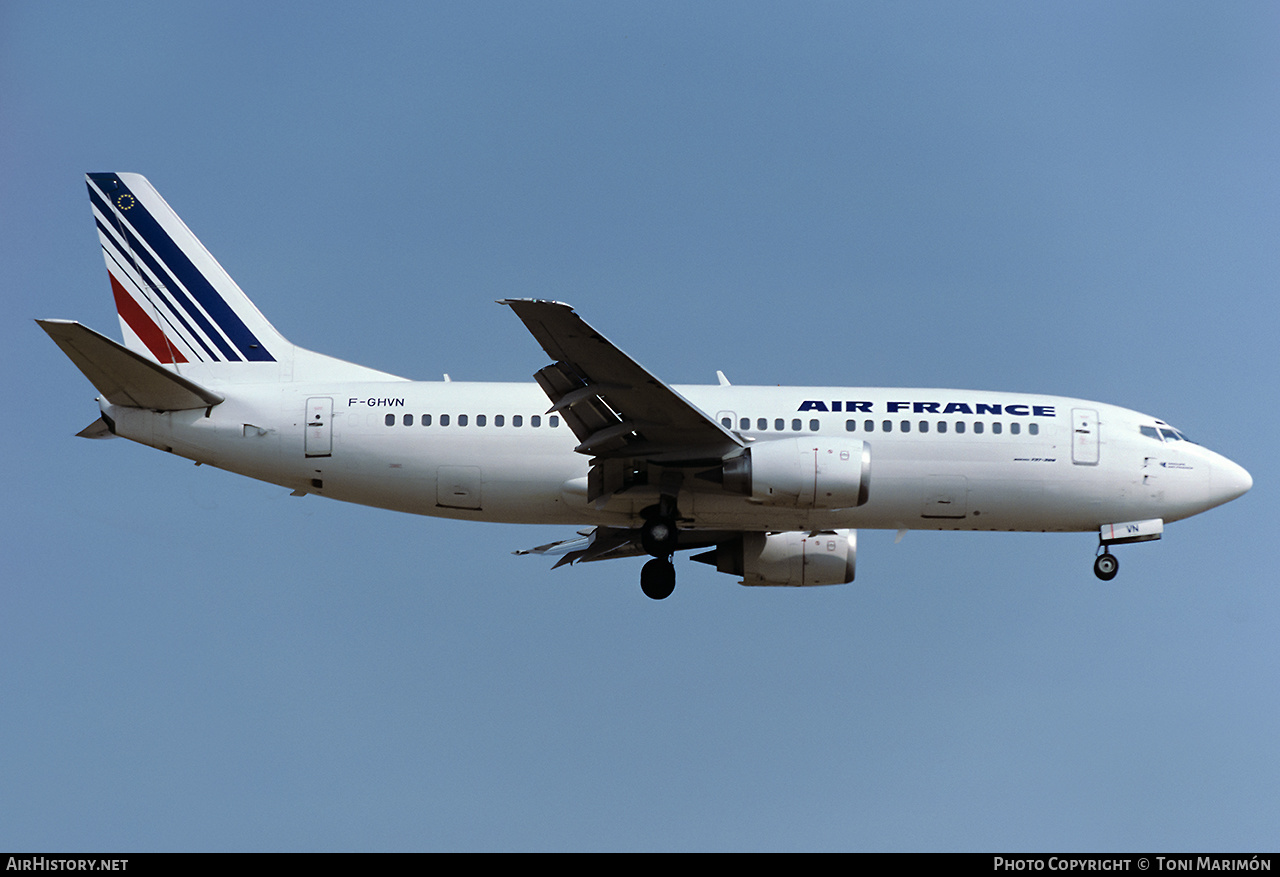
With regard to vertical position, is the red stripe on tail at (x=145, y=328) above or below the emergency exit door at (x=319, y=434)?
above

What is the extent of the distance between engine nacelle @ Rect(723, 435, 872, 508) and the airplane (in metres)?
0.04

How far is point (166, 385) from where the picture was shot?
85.8 feet

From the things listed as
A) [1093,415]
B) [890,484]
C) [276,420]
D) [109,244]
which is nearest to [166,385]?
[276,420]

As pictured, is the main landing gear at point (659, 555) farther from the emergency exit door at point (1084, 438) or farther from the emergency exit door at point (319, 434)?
the emergency exit door at point (1084, 438)

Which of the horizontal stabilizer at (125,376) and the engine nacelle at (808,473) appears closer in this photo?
the horizontal stabilizer at (125,376)

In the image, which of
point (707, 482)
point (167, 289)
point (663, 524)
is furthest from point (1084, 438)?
point (167, 289)

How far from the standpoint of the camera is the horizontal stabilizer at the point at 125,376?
2459 centimetres

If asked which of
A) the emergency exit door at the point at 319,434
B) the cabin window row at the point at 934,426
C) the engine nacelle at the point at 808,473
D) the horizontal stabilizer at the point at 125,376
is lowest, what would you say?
the engine nacelle at the point at 808,473

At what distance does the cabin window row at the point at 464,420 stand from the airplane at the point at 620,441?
0.03 meters

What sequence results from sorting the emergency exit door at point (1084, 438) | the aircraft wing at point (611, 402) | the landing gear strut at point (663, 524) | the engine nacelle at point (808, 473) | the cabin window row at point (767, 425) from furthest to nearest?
the emergency exit door at point (1084, 438), the cabin window row at point (767, 425), the landing gear strut at point (663, 524), the engine nacelle at point (808, 473), the aircraft wing at point (611, 402)

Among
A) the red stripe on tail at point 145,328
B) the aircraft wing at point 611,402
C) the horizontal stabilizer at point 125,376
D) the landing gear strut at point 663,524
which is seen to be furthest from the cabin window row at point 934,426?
the red stripe on tail at point 145,328

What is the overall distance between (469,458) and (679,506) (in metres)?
3.96

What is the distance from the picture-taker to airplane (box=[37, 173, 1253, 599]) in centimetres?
2542

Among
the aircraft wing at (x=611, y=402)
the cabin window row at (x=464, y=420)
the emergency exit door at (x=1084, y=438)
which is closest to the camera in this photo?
the aircraft wing at (x=611, y=402)
